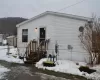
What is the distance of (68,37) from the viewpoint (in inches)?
500

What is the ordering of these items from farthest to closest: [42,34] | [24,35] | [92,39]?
1. [24,35]
2. [42,34]
3. [92,39]

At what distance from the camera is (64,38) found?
41.8ft

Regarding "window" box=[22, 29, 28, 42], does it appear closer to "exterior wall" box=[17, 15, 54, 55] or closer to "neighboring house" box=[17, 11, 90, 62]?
"exterior wall" box=[17, 15, 54, 55]

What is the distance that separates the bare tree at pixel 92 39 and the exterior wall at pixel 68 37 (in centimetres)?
61

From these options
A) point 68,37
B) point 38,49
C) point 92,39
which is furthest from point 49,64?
point 92,39

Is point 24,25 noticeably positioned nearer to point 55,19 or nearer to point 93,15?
point 55,19

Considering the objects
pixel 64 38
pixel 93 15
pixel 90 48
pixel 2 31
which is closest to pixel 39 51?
pixel 64 38

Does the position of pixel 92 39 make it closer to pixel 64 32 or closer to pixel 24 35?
pixel 64 32

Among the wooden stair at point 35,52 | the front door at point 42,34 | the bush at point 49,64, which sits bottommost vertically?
the bush at point 49,64

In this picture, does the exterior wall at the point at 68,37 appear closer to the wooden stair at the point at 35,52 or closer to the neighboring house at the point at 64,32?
the neighboring house at the point at 64,32

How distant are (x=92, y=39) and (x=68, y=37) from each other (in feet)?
7.67

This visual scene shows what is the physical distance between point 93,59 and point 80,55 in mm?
1713

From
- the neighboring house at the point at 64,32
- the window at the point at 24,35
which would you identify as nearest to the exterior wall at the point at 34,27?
the neighboring house at the point at 64,32

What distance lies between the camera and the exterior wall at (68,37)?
12.4 metres
